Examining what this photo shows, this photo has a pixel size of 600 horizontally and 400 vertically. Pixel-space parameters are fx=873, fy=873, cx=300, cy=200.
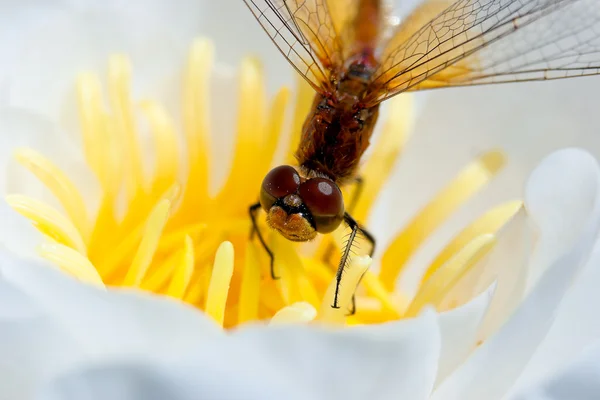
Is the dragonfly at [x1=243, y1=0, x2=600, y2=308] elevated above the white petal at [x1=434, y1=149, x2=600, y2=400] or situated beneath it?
elevated above

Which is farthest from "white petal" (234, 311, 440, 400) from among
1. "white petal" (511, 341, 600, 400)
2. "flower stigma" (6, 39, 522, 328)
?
"flower stigma" (6, 39, 522, 328)

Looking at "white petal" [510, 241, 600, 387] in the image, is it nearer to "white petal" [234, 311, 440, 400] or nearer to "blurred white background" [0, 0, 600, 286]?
"white petal" [234, 311, 440, 400]

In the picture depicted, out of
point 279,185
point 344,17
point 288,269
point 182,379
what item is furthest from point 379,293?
point 182,379

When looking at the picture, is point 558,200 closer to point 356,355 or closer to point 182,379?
point 356,355

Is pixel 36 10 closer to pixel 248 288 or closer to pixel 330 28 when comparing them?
pixel 330 28

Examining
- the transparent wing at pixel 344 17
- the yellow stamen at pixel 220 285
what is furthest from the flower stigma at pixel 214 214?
the transparent wing at pixel 344 17

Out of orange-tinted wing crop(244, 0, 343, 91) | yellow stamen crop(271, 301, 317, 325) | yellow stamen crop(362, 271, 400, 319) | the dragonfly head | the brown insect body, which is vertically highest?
orange-tinted wing crop(244, 0, 343, 91)

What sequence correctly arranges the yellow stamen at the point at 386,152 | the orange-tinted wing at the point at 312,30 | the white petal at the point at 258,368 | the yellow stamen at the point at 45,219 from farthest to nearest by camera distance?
the yellow stamen at the point at 386,152, the orange-tinted wing at the point at 312,30, the yellow stamen at the point at 45,219, the white petal at the point at 258,368

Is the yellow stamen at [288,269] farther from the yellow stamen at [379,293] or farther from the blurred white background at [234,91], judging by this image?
the blurred white background at [234,91]
